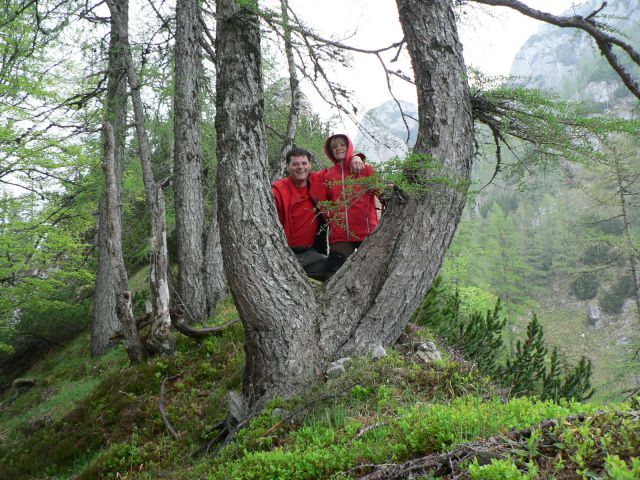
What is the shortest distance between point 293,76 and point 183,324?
4434 millimetres

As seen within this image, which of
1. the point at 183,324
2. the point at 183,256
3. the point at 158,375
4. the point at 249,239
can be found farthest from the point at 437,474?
the point at 183,256

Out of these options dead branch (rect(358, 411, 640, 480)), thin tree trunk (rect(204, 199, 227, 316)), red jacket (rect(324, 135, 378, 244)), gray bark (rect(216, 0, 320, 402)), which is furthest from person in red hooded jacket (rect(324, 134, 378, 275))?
thin tree trunk (rect(204, 199, 227, 316))

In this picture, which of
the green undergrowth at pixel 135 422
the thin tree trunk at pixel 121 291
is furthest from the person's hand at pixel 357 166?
the thin tree trunk at pixel 121 291

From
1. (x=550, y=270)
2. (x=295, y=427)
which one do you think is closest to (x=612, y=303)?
(x=550, y=270)

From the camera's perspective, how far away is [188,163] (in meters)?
8.00

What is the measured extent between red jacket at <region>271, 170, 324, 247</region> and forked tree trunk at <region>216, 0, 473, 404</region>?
2.60 ft

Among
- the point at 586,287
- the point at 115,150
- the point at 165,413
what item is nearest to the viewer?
the point at 165,413

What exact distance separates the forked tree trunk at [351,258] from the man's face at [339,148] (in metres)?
0.89

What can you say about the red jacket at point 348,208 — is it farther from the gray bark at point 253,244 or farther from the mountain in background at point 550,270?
the mountain in background at point 550,270

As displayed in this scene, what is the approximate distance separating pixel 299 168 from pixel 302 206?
42 centimetres

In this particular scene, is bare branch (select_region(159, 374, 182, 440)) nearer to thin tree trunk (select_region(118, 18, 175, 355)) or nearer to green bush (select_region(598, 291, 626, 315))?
thin tree trunk (select_region(118, 18, 175, 355))

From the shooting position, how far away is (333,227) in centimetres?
507

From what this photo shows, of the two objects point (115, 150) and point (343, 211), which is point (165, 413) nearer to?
point (343, 211)

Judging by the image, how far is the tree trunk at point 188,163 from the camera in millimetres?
7801
